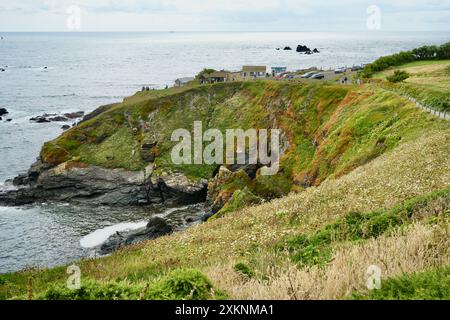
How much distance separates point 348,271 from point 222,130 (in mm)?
69613

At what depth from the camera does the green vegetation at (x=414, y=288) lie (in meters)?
7.62

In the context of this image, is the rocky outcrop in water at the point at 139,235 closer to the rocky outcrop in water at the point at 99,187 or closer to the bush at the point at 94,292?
the rocky outcrop in water at the point at 99,187

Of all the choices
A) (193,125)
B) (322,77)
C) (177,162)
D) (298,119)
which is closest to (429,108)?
(298,119)

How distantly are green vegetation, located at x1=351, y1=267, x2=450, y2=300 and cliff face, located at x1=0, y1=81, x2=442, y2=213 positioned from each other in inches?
1207

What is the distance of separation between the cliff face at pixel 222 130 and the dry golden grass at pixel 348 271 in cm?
2831

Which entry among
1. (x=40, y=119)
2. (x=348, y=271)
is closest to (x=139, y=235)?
(x=348, y=271)

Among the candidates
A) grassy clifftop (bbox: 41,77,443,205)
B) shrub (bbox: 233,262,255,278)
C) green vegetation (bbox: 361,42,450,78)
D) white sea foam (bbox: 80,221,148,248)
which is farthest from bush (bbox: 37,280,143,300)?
green vegetation (bbox: 361,42,450,78)

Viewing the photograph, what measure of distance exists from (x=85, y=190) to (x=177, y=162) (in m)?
14.7

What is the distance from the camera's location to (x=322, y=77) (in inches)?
4003

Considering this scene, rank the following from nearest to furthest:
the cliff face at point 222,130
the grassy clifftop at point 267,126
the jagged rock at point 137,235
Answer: the jagged rock at point 137,235 < the grassy clifftop at point 267,126 < the cliff face at point 222,130

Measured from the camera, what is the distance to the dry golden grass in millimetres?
8375

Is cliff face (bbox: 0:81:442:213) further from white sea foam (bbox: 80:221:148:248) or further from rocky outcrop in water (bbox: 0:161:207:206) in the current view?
white sea foam (bbox: 80:221:148:248)

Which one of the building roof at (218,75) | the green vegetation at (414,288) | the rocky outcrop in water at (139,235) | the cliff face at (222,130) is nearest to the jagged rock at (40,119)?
the cliff face at (222,130)
